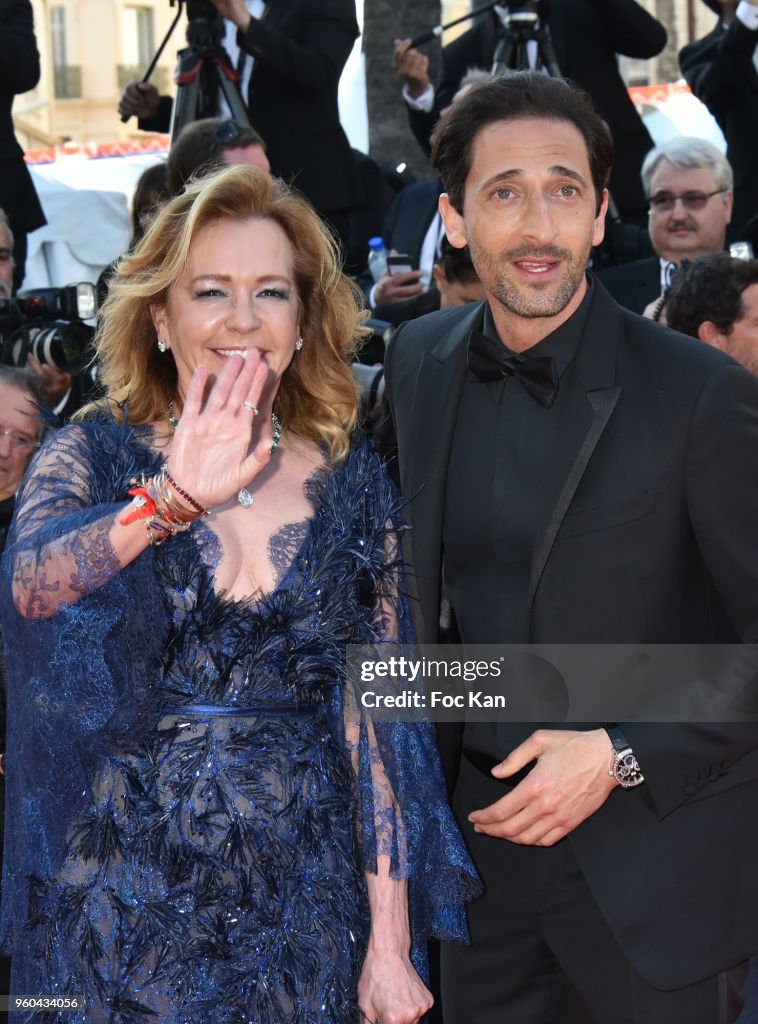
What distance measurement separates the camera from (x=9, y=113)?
19.4 feet

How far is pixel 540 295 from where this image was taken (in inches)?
108

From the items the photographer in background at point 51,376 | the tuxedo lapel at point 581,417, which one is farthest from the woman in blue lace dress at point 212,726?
the photographer in background at point 51,376

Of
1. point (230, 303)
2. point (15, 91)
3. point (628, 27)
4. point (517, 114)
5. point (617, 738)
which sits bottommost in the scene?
point (617, 738)

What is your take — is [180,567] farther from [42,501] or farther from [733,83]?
[733,83]

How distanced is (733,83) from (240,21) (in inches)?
81.3

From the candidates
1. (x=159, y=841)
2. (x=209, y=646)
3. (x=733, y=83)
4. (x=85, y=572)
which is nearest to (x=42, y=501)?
(x=85, y=572)

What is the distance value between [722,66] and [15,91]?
293cm

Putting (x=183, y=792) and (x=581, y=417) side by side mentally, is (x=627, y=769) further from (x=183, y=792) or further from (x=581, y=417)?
(x=183, y=792)

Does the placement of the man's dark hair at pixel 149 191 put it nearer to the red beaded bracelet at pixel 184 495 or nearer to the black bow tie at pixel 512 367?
the black bow tie at pixel 512 367

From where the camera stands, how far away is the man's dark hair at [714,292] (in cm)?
434

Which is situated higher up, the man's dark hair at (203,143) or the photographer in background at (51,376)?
the man's dark hair at (203,143)

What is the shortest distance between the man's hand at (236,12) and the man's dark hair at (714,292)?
2.13 m

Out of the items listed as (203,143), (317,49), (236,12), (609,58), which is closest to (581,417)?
(203,143)

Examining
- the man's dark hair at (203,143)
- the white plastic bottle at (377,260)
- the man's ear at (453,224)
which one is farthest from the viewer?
the white plastic bottle at (377,260)
